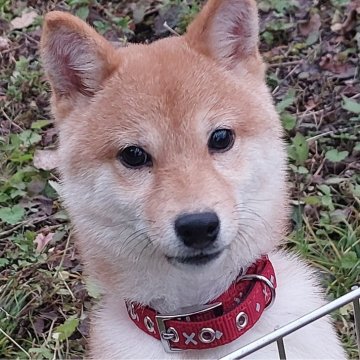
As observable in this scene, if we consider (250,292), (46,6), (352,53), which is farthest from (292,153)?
(46,6)

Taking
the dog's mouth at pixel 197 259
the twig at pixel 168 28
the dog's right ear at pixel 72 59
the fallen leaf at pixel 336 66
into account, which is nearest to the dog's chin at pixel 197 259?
the dog's mouth at pixel 197 259

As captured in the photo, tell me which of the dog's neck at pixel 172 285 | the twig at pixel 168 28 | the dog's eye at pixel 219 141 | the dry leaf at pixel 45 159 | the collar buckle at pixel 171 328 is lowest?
the dry leaf at pixel 45 159

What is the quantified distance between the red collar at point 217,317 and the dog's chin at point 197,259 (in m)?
0.15

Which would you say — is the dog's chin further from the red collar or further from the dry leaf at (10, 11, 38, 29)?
the dry leaf at (10, 11, 38, 29)

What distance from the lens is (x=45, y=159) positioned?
13.0 feet

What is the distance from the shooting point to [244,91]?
2.38 metres

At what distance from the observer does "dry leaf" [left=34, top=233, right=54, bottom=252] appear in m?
3.60

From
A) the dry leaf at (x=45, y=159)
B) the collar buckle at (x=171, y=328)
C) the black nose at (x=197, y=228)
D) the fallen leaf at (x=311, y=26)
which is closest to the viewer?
the black nose at (x=197, y=228)

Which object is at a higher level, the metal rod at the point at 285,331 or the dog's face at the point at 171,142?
the metal rod at the point at 285,331

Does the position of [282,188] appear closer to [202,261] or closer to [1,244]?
[202,261]

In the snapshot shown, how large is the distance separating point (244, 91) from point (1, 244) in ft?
5.37

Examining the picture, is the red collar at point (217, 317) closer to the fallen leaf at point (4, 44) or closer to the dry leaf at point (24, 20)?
the fallen leaf at point (4, 44)

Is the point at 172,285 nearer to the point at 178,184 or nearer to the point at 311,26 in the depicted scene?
the point at 178,184

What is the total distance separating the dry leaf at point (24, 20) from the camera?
4.95 metres
